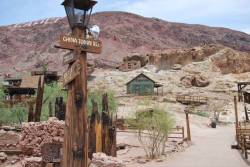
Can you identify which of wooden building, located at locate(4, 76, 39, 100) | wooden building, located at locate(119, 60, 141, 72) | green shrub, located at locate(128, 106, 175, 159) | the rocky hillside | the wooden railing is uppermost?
the rocky hillside

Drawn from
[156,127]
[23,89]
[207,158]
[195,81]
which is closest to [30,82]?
[23,89]

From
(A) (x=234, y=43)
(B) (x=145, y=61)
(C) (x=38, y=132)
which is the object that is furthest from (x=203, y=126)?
(A) (x=234, y=43)

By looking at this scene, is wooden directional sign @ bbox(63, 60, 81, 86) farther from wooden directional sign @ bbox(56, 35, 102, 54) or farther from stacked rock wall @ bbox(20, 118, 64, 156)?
stacked rock wall @ bbox(20, 118, 64, 156)

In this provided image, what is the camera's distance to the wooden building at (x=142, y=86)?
183ft

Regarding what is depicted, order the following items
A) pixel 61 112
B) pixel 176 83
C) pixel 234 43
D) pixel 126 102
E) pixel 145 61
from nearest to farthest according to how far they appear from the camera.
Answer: pixel 61 112
pixel 126 102
pixel 176 83
pixel 145 61
pixel 234 43

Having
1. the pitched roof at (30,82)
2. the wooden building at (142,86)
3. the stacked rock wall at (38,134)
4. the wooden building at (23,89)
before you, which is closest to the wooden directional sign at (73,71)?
the stacked rock wall at (38,134)

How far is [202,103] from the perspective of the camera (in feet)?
164

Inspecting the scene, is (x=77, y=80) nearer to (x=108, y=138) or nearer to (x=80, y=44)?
(x=80, y=44)

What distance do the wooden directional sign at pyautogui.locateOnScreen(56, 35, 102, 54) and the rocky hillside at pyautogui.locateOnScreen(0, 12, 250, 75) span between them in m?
90.1

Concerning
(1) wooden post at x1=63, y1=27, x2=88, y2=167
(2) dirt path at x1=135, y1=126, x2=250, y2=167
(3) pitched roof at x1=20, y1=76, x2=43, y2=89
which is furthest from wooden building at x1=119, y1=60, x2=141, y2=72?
(1) wooden post at x1=63, y1=27, x2=88, y2=167

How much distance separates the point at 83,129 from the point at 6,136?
41.5 ft

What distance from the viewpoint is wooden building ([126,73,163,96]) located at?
183 feet

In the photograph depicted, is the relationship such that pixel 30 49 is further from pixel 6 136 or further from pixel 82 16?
pixel 82 16

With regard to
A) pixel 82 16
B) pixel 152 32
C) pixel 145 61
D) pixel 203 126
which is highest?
pixel 152 32
